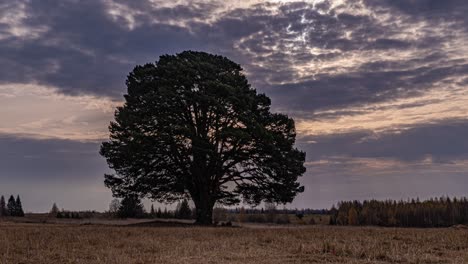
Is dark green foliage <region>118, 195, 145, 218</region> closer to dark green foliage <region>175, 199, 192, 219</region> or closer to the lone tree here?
dark green foliage <region>175, 199, 192, 219</region>

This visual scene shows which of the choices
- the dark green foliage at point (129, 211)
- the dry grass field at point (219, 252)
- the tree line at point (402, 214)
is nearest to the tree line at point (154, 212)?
the dark green foliage at point (129, 211)

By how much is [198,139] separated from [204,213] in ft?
20.3

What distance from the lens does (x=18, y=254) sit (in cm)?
1559

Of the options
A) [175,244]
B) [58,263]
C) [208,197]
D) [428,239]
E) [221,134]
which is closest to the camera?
[58,263]

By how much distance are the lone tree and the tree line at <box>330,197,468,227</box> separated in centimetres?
1846

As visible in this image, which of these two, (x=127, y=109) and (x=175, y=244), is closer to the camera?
(x=175, y=244)

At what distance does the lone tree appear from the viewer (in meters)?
35.5

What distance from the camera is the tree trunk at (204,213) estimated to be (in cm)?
3769

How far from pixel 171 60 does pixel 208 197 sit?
36.2ft

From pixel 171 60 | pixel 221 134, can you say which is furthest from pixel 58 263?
pixel 171 60

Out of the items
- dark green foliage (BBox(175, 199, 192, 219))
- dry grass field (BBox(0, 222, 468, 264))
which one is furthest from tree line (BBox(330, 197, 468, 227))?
dry grass field (BBox(0, 222, 468, 264))

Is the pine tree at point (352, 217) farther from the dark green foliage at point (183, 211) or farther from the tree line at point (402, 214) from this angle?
the dark green foliage at point (183, 211)

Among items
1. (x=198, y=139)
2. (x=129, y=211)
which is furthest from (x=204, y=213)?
(x=129, y=211)

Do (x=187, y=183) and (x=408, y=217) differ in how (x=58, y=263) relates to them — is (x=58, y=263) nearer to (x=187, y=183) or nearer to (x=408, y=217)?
(x=187, y=183)
